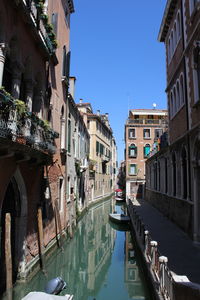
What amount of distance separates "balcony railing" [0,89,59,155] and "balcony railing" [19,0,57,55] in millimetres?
2548

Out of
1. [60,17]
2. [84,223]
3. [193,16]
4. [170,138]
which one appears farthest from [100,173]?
[193,16]

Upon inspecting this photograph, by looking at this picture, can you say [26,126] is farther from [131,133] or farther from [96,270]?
[131,133]

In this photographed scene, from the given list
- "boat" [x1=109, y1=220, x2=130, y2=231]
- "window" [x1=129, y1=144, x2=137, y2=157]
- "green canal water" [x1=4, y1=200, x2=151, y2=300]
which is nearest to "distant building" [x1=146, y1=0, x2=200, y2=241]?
"green canal water" [x1=4, y1=200, x2=151, y2=300]

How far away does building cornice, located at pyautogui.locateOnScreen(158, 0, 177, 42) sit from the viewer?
11.4 m

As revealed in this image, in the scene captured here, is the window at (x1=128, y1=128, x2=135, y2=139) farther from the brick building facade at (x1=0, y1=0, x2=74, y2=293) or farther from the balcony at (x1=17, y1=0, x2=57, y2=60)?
the balcony at (x1=17, y1=0, x2=57, y2=60)

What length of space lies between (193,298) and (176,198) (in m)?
7.99

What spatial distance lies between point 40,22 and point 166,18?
670cm

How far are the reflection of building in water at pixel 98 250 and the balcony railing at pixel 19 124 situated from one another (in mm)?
4296

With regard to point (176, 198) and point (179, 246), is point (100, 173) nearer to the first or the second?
point (176, 198)

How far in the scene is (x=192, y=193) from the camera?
8758 millimetres

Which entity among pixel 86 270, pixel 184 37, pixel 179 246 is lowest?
pixel 86 270

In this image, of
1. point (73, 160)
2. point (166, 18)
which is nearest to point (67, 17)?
point (166, 18)

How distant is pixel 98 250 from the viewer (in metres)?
11.7

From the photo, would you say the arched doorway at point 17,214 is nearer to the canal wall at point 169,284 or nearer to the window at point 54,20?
the canal wall at point 169,284
